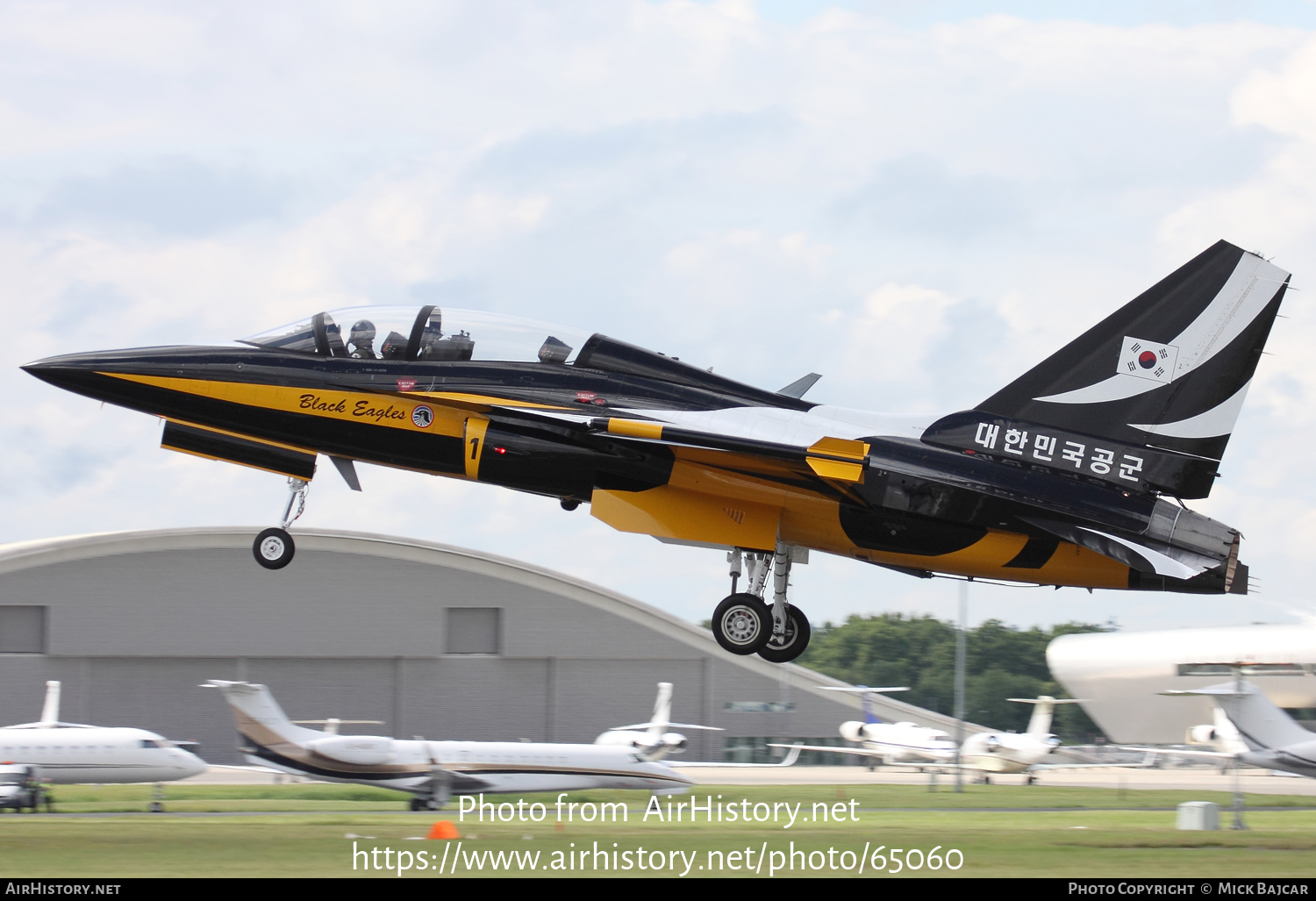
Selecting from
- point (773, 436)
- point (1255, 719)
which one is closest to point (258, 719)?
point (773, 436)

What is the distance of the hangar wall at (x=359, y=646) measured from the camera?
4578 cm

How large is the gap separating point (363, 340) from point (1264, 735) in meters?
27.6

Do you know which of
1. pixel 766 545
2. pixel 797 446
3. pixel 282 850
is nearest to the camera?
pixel 797 446

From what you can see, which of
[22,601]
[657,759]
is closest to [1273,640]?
[657,759]

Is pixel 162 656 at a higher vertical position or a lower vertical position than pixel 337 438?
lower

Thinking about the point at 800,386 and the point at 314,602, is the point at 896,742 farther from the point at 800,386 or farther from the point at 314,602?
the point at 800,386

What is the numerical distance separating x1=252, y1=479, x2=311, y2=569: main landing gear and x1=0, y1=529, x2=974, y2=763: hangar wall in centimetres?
3105

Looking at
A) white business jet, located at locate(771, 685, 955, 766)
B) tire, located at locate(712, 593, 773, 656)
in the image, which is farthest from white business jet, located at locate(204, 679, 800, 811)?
tire, located at locate(712, 593, 773, 656)

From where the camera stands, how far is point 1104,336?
52.5 ft

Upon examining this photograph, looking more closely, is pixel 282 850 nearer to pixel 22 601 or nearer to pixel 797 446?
pixel 797 446

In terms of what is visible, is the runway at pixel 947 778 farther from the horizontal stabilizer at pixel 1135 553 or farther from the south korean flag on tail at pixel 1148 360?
the south korean flag on tail at pixel 1148 360

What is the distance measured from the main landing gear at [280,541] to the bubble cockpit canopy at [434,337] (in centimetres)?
183

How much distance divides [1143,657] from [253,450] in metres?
40.9

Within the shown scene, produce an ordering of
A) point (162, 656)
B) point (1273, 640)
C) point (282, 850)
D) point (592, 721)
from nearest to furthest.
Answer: point (282, 850)
point (1273, 640)
point (162, 656)
point (592, 721)
